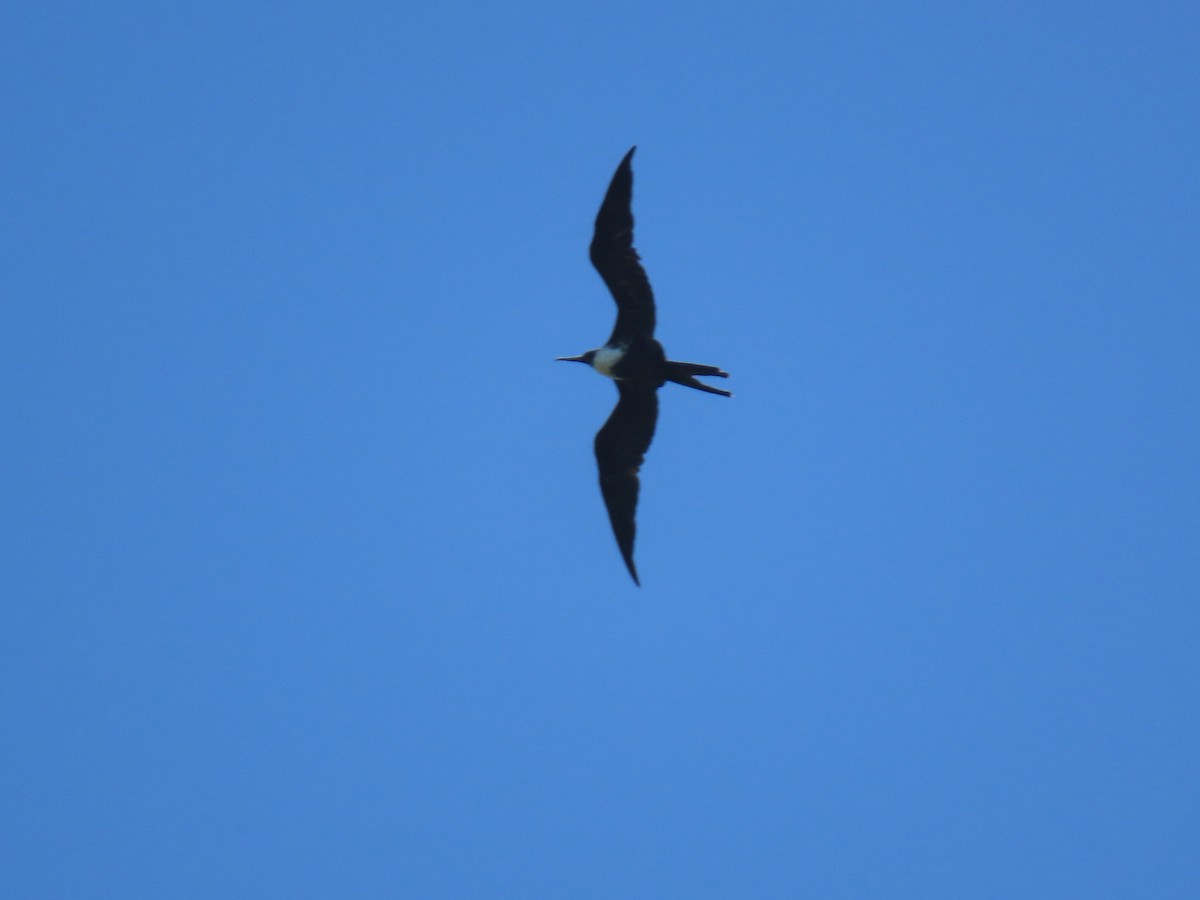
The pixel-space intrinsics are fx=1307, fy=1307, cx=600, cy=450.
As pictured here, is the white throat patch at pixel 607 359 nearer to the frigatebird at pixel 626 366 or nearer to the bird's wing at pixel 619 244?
the frigatebird at pixel 626 366

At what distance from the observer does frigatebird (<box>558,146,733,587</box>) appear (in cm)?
Result: 1309

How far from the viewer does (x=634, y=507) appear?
1428 cm

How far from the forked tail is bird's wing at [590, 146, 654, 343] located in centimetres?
78

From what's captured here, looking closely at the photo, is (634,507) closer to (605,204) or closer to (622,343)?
(622,343)

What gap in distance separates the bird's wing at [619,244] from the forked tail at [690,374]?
0.78 meters

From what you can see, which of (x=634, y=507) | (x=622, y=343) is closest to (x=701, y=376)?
(x=622, y=343)

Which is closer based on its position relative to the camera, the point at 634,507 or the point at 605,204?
the point at 605,204

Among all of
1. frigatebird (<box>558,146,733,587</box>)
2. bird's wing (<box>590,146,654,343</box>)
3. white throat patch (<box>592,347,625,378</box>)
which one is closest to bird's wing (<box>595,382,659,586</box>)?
frigatebird (<box>558,146,733,587</box>)

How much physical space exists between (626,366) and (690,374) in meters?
0.72

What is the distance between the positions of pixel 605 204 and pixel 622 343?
1480 mm

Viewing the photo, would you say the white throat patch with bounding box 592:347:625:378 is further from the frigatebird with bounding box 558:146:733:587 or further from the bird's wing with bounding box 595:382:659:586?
the bird's wing with bounding box 595:382:659:586

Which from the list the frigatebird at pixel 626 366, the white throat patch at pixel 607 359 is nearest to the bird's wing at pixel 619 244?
the frigatebird at pixel 626 366

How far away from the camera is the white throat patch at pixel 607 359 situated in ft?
44.8

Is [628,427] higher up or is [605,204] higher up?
[605,204]
